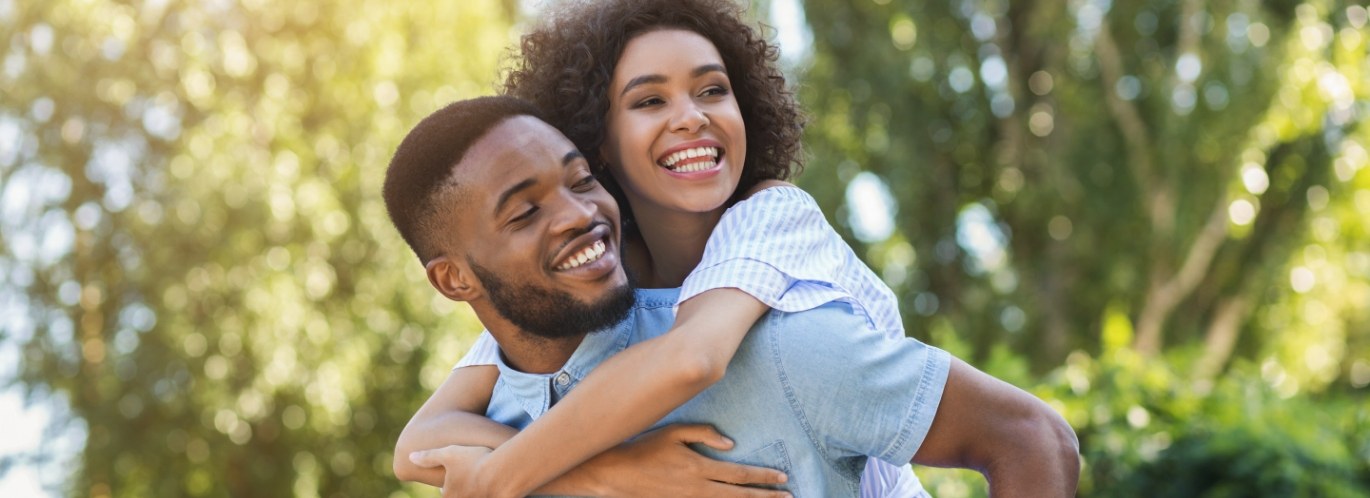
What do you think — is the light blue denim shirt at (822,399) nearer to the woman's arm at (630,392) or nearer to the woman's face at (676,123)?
the woman's arm at (630,392)

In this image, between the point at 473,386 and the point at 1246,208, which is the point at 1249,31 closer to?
the point at 1246,208

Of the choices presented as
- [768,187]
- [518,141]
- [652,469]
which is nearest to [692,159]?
[768,187]

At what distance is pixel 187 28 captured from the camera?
11.6 m

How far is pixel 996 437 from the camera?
2.09 metres

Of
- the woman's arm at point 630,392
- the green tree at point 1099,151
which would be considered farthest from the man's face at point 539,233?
the green tree at point 1099,151

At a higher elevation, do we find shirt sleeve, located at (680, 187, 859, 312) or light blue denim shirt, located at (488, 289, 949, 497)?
shirt sleeve, located at (680, 187, 859, 312)

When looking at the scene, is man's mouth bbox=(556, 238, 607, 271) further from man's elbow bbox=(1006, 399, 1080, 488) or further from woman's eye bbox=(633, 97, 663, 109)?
A: man's elbow bbox=(1006, 399, 1080, 488)

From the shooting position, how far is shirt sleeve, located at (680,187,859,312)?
209 centimetres

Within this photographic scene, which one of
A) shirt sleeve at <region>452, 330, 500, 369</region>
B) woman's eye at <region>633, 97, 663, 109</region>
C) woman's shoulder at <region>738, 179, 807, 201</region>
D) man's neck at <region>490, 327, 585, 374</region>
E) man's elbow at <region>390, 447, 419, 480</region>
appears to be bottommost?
man's elbow at <region>390, 447, 419, 480</region>

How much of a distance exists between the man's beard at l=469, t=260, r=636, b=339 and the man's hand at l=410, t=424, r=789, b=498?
0.20m

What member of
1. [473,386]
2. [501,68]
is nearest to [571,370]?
[473,386]

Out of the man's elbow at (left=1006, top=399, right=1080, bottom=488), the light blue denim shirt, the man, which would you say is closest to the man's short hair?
the man

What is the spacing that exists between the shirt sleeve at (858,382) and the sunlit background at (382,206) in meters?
7.36

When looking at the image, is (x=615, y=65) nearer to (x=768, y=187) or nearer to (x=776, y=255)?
(x=768, y=187)
